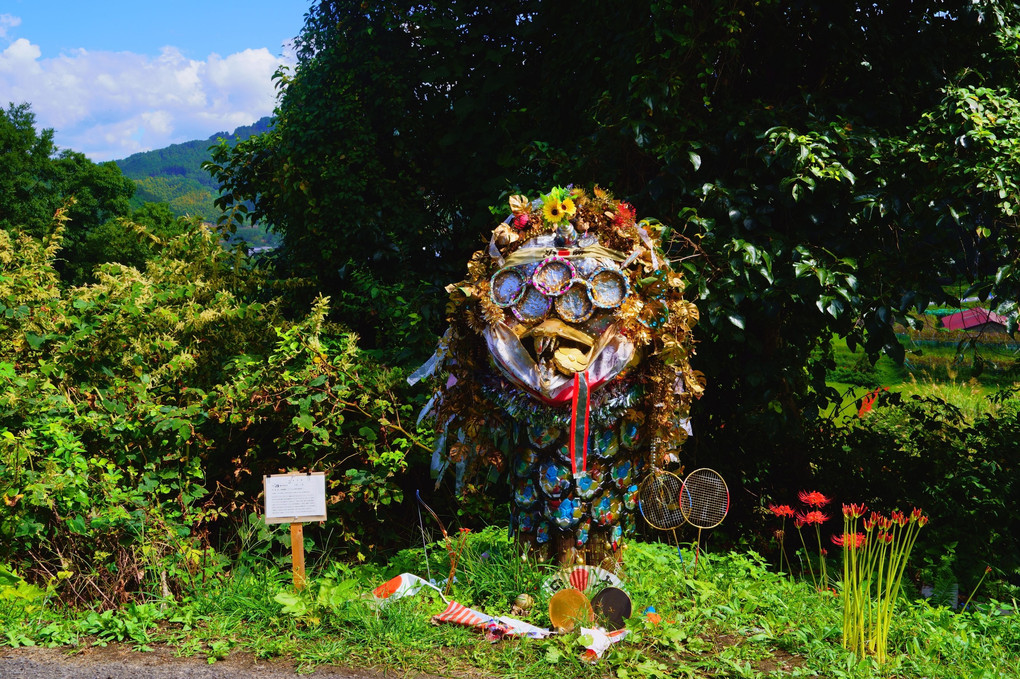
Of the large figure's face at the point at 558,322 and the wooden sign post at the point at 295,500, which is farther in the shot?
the wooden sign post at the point at 295,500

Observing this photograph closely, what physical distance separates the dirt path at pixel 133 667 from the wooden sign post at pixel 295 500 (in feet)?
2.49

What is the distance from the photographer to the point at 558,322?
3.56 m

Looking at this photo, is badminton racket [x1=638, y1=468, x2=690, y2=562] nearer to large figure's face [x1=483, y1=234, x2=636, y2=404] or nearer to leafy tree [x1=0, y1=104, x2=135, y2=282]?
large figure's face [x1=483, y1=234, x2=636, y2=404]

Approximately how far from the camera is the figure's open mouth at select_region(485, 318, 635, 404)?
3.48 meters

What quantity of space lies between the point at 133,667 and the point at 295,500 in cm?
104

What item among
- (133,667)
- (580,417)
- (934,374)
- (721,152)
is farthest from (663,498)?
(934,374)

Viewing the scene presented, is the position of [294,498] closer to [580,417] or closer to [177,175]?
[580,417]

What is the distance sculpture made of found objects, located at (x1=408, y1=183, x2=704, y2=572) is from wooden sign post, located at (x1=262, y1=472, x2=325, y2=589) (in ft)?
2.55

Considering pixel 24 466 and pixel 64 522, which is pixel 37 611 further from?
pixel 24 466

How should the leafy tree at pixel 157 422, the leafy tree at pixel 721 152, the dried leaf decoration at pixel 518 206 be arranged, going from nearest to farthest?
the dried leaf decoration at pixel 518 206 → the leafy tree at pixel 157 422 → the leafy tree at pixel 721 152

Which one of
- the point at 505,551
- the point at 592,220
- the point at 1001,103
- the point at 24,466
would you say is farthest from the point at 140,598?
the point at 1001,103

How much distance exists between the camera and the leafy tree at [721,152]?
4.44 m

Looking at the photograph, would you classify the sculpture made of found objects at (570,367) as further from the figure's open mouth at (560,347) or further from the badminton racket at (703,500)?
the badminton racket at (703,500)

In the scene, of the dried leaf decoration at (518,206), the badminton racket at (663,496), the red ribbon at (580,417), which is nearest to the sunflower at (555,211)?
the dried leaf decoration at (518,206)
